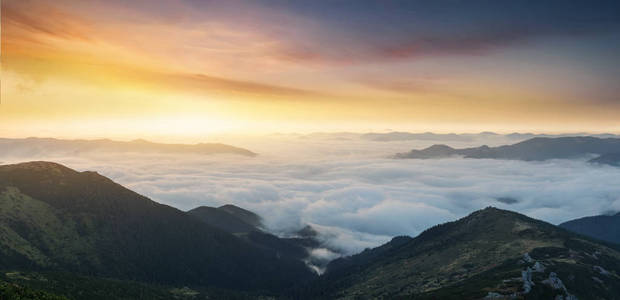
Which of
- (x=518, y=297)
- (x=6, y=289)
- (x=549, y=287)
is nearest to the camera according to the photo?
(x=6, y=289)

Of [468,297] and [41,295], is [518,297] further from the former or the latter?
[41,295]

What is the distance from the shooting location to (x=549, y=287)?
7057 inches

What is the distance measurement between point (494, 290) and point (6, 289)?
212 meters

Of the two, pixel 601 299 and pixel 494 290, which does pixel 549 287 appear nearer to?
pixel 494 290

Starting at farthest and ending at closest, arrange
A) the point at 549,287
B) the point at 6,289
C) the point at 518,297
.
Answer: the point at 549,287
the point at 518,297
the point at 6,289

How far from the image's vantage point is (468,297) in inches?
7239

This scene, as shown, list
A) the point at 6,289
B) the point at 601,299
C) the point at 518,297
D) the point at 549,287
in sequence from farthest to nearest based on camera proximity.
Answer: the point at 601,299, the point at 549,287, the point at 518,297, the point at 6,289

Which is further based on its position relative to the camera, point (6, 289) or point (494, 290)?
point (494, 290)

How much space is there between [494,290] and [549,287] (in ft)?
89.7

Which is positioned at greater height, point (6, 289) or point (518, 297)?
point (6, 289)

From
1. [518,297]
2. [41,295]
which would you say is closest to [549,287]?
[518,297]

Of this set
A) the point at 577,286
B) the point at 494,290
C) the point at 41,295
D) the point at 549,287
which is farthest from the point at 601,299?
the point at 41,295

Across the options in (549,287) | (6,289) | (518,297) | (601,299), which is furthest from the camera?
(601,299)

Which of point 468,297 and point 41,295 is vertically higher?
point 41,295
